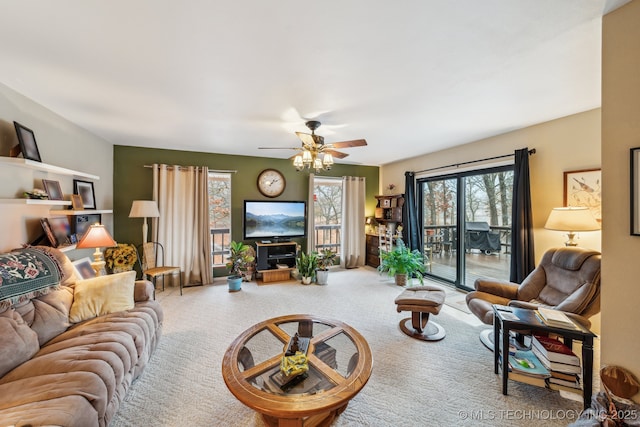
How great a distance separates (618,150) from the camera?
1.36 metres

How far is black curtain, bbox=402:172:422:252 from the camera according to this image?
15.4ft

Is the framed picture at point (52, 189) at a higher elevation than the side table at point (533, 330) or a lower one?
higher

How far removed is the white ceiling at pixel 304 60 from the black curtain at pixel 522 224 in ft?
1.81

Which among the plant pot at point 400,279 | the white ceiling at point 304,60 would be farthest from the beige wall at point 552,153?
the plant pot at point 400,279

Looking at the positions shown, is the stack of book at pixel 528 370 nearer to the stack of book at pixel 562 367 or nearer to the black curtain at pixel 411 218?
the stack of book at pixel 562 367

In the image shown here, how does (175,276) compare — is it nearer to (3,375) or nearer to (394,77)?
(3,375)

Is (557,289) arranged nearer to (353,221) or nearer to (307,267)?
(307,267)

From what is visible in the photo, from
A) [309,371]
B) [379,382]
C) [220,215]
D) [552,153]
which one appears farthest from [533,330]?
[220,215]

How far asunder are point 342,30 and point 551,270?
306 centimetres

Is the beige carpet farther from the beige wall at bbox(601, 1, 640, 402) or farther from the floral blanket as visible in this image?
the floral blanket

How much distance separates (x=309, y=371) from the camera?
1.50m

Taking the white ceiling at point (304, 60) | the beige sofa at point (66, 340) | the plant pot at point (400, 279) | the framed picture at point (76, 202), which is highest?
the white ceiling at point (304, 60)

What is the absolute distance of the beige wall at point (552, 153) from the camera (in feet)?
8.29

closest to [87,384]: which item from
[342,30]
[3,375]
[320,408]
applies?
[3,375]
